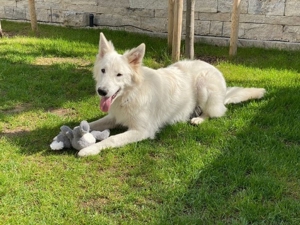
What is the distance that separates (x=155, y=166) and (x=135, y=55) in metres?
1.18

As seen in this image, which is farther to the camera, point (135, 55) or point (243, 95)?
point (243, 95)

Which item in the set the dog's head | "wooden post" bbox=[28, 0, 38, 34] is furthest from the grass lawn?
"wooden post" bbox=[28, 0, 38, 34]

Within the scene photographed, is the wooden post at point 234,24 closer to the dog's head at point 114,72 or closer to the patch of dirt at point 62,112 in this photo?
the dog's head at point 114,72

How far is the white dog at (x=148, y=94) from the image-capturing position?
11.5 feet

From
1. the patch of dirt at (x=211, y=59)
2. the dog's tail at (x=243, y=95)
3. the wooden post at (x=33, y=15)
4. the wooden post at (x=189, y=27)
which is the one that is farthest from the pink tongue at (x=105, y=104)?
the wooden post at (x=33, y=15)

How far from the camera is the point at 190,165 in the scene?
10.5ft

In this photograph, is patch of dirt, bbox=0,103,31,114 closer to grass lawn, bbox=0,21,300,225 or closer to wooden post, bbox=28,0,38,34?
grass lawn, bbox=0,21,300,225

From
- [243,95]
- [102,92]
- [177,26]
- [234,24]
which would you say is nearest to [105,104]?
[102,92]

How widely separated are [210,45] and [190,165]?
4.59 metres

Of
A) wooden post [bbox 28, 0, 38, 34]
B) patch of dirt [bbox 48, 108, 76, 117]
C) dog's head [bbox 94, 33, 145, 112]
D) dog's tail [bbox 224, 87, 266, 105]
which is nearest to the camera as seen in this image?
dog's head [bbox 94, 33, 145, 112]

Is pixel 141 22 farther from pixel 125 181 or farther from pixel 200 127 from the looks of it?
pixel 125 181

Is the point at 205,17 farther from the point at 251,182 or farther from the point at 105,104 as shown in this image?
the point at 251,182

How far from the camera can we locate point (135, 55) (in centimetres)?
360

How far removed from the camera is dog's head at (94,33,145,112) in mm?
3438
